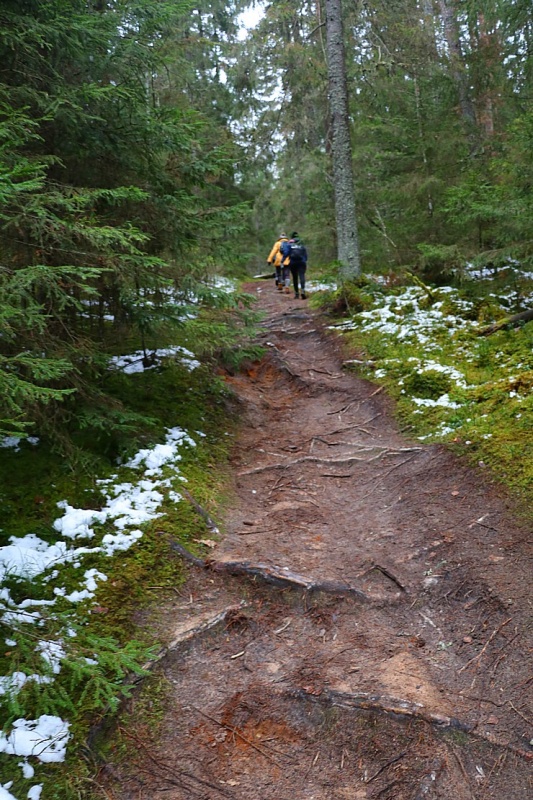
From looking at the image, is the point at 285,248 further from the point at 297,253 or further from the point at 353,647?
the point at 353,647

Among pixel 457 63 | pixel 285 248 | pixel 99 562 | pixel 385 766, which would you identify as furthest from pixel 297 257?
pixel 385 766

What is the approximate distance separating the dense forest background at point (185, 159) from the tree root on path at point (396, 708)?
294 cm

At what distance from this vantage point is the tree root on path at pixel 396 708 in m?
3.41

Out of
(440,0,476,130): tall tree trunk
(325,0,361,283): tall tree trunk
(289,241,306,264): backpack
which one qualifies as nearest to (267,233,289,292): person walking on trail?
(289,241,306,264): backpack

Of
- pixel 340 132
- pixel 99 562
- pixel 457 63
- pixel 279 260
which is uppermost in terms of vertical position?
pixel 457 63

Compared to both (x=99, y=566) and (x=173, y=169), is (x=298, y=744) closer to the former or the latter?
(x=99, y=566)

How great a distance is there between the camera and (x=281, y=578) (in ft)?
16.2

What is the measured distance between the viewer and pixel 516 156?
8.58m

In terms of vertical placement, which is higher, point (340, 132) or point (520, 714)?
point (340, 132)

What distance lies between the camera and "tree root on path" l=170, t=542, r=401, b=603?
15.8 feet

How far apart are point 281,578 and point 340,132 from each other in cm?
1188

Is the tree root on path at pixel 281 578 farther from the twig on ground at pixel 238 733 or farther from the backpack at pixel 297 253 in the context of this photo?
the backpack at pixel 297 253

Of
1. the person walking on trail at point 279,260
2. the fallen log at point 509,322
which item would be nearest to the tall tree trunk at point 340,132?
the person walking on trail at point 279,260

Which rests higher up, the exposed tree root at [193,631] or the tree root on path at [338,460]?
the tree root on path at [338,460]
